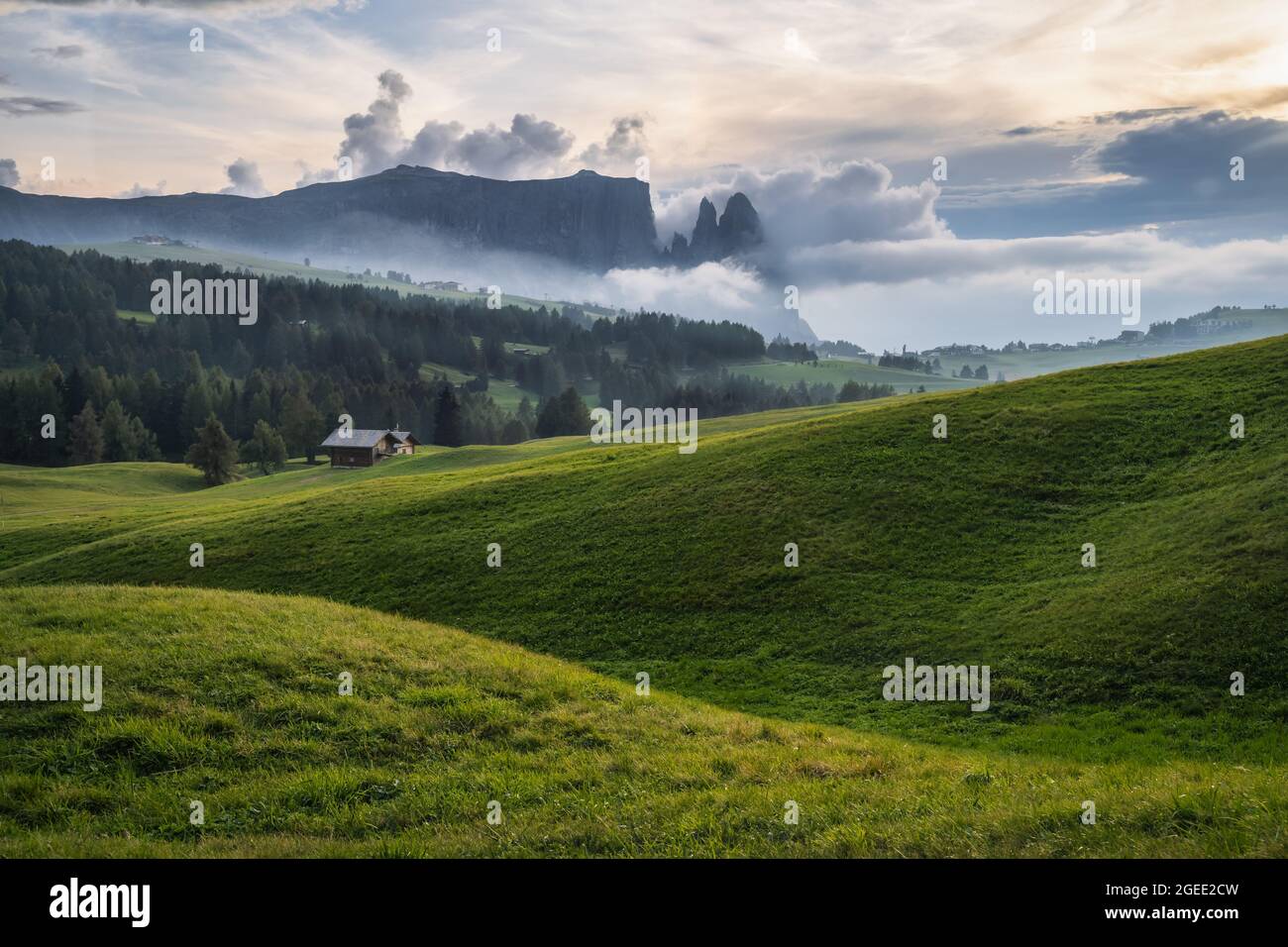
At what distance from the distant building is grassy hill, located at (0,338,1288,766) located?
73.8m

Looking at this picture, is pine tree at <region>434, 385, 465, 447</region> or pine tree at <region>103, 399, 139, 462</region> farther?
pine tree at <region>434, 385, 465, 447</region>

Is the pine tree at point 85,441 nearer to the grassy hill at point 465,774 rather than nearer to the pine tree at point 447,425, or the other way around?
the pine tree at point 447,425

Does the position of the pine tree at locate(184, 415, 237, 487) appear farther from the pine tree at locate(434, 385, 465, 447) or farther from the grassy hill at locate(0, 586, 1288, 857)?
the grassy hill at locate(0, 586, 1288, 857)

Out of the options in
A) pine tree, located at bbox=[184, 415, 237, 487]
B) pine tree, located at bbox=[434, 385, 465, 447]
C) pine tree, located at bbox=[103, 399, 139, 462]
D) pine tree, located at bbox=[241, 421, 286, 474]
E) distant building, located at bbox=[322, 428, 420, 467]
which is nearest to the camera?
pine tree, located at bbox=[184, 415, 237, 487]

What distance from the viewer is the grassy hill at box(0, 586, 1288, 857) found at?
32.5ft

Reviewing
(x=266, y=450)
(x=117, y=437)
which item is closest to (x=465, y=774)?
(x=266, y=450)

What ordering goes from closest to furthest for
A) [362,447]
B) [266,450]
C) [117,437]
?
[362,447] → [266,450] → [117,437]

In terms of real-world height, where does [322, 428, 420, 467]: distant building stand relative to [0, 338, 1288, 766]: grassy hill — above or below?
above

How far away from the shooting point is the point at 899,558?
109 ft

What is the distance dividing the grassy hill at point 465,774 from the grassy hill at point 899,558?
20.0 ft

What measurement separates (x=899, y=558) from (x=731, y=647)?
867 centimetres

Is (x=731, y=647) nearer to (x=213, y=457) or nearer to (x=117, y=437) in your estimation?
(x=213, y=457)

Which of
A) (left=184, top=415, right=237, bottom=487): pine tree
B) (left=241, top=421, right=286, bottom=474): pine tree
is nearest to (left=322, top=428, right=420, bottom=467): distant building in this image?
(left=241, top=421, right=286, bottom=474): pine tree

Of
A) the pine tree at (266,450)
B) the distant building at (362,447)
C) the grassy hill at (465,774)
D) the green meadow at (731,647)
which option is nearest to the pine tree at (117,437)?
the pine tree at (266,450)
